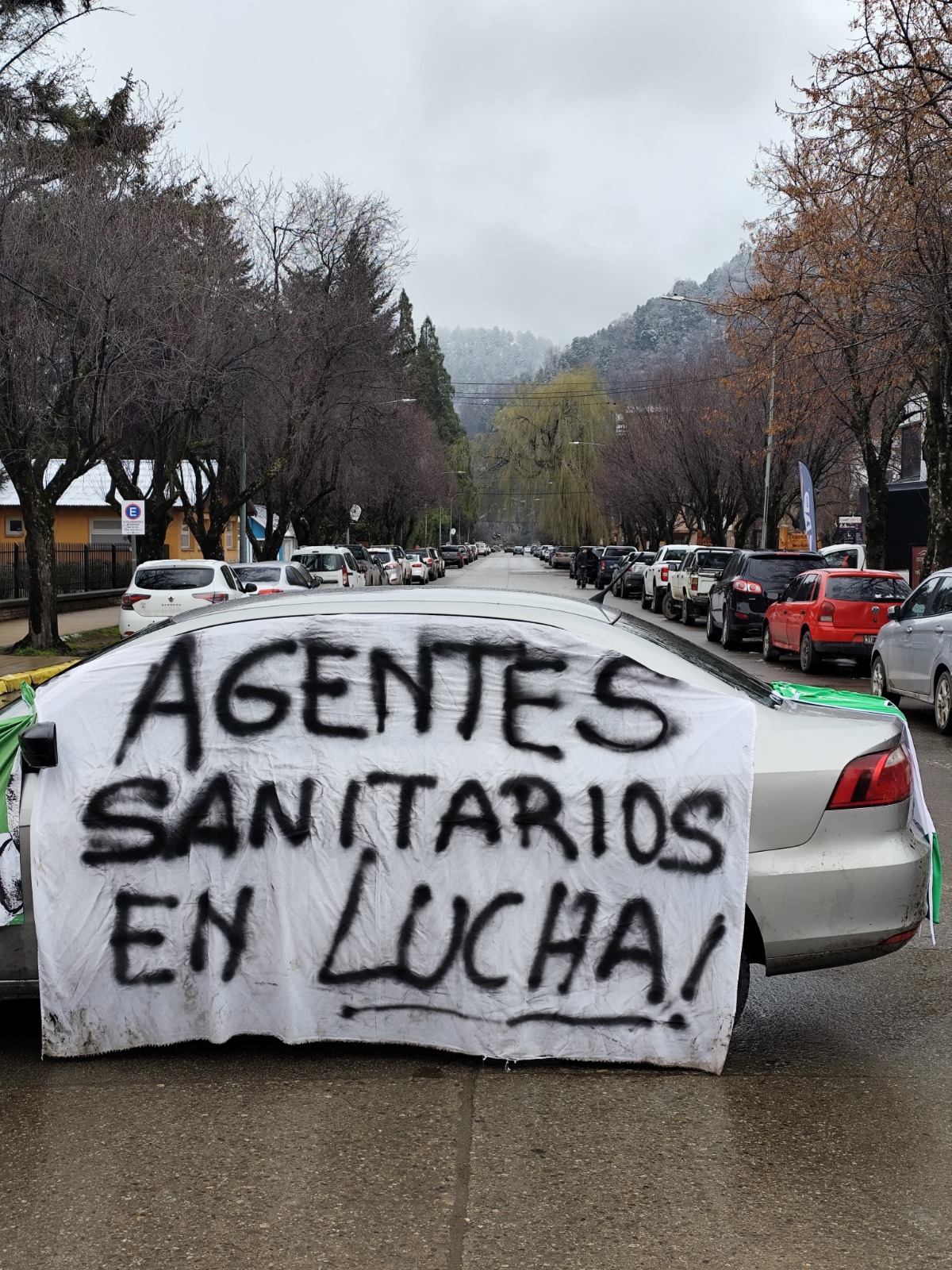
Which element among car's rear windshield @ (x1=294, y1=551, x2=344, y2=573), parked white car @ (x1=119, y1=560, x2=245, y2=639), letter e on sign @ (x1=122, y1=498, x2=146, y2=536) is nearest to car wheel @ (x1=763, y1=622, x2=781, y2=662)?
parked white car @ (x1=119, y1=560, x2=245, y2=639)

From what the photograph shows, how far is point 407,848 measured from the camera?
448 centimetres

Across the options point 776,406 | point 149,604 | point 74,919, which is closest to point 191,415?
point 149,604

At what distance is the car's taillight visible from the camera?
460 centimetres

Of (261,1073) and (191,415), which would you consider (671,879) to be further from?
(191,415)

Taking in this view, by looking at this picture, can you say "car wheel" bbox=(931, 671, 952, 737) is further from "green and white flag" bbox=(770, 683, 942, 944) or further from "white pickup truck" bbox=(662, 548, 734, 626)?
"white pickup truck" bbox=(662, 548, 734, 626)

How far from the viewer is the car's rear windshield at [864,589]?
19594 millimetres

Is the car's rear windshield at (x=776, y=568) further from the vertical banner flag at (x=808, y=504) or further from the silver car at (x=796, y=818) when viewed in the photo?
the silver car at (x=796, y=818)

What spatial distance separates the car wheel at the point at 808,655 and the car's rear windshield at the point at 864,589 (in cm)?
72

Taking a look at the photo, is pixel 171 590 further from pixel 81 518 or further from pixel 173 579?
pixel 81 518

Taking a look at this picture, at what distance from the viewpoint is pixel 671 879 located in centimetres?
448

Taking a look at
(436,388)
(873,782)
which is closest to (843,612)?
(873,782)

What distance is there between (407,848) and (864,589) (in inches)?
643

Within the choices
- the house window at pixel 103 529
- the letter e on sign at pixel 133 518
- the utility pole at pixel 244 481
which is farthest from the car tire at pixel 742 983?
the house window at pixel 103 529

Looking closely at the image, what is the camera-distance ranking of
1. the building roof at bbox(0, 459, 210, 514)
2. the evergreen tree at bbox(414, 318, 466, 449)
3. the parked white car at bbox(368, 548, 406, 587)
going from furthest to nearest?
the evergreen tree at bbox(414, 318, 466, 449)
the building roof at bbox(0, 459, 210, 514)
the parked white car at bbox(368, 548, 406, 587)
